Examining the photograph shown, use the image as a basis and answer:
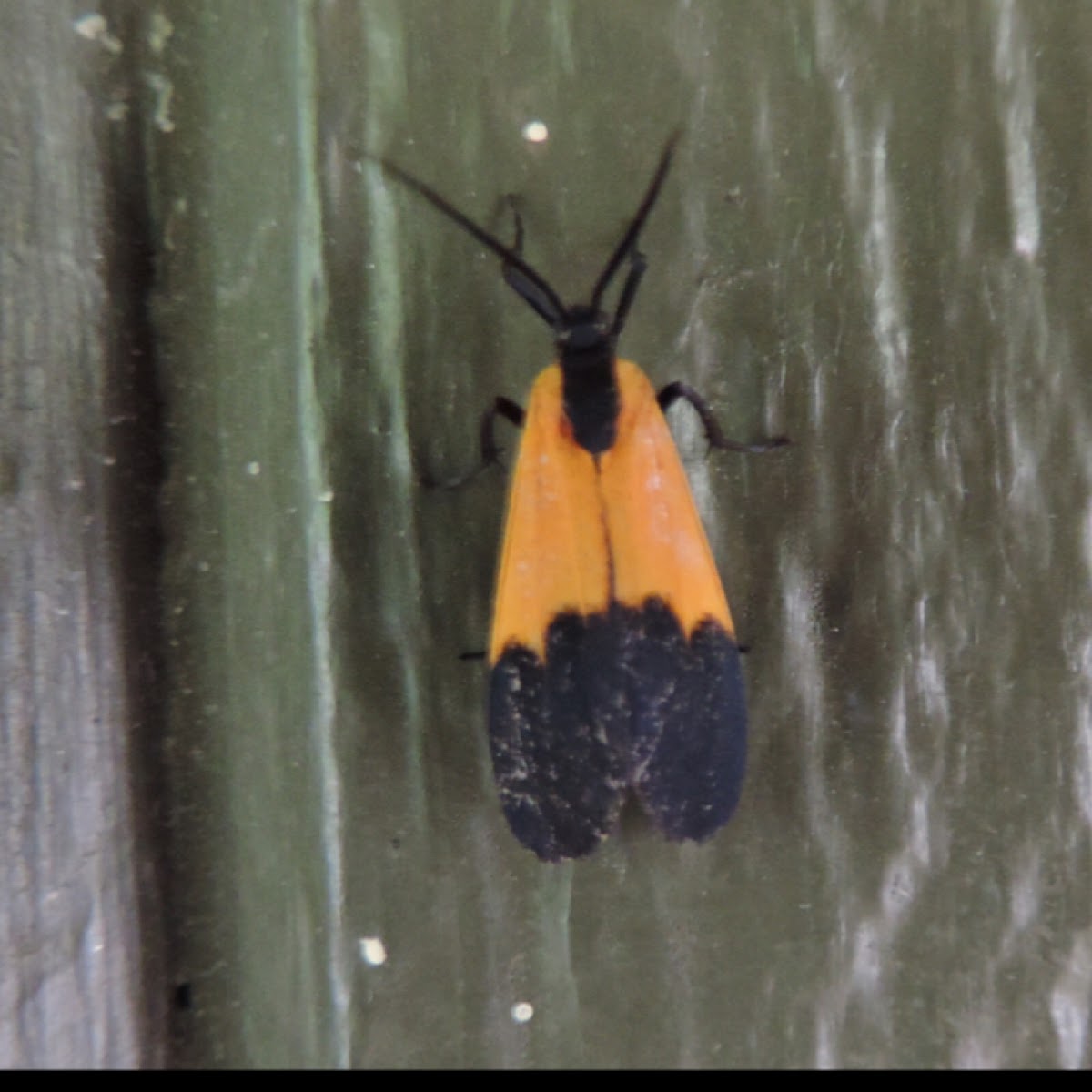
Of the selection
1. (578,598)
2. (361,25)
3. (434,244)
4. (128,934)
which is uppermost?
(361,25)

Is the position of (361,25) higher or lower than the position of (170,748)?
higher

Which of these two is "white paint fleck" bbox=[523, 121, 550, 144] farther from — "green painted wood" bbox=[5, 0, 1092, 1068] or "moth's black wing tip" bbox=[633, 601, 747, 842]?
"moth's black wing tip" bbox=[633, 601, 747, 842]

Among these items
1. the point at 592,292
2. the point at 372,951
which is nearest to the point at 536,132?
the point at 592,292

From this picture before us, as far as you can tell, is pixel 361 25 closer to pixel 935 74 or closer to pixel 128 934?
pixel 935 74

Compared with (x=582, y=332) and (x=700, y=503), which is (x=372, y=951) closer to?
(x=700, y=503)

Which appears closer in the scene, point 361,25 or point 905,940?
point 361,25

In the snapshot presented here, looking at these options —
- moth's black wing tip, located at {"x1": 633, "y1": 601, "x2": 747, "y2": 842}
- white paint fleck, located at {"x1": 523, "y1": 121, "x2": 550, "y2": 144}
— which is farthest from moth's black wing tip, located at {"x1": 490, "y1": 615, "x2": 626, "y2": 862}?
white paint fleck, located at {"x1": 523, "y1": 121, "x2": 550, "y2": 144}

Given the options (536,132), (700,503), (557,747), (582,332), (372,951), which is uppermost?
(536,132)

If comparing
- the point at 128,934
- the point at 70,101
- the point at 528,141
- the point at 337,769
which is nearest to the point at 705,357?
the point at 528,141

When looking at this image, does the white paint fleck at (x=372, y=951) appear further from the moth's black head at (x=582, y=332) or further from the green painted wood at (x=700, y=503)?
the moth's black head at (x=582, y=332)

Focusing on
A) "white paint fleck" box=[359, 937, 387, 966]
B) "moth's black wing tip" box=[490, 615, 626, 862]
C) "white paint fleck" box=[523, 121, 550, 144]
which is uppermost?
"white paint fleck" box=[523, 121, 550, 144]

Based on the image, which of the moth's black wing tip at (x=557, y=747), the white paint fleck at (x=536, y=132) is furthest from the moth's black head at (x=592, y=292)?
the moth's black wing tip at (x=557, y=747)
